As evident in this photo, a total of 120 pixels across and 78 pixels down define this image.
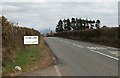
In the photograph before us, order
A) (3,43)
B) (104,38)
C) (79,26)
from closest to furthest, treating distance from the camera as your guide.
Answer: (3,43), (104,38), (79,26)

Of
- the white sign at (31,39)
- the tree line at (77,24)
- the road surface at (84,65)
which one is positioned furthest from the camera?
the tree line at (77,24)

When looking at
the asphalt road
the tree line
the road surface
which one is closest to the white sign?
the asphalt road

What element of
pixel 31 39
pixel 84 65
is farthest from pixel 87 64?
pixel 31 39

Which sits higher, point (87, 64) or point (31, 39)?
point (31, 39)

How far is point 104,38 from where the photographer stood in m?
44.3

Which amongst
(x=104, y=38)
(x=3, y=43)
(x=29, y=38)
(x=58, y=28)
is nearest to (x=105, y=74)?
(x=3, y=43)

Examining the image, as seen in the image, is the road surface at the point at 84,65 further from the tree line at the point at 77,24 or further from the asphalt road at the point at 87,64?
the tree line at the point at 77,24

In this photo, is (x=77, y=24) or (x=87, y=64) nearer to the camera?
(x=87, y=64)

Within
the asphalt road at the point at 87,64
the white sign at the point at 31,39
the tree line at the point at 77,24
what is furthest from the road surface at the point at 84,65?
the tree line at the point at 77,24

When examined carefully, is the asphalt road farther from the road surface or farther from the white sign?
the white sign

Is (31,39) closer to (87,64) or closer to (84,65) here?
(87,64)

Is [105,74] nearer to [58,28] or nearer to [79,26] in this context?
[79,26]

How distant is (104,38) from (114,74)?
3128cm

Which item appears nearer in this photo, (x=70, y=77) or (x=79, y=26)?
→ (x=70, y=77)
